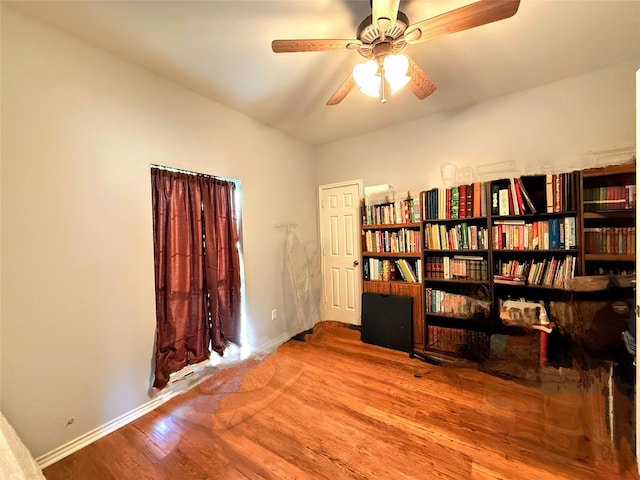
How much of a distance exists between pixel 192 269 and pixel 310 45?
1886 millimetres

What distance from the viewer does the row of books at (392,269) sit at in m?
2.91

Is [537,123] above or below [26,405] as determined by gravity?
above

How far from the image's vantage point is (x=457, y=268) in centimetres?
262

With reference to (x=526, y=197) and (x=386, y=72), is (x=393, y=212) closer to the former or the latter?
(x=526, y=197)

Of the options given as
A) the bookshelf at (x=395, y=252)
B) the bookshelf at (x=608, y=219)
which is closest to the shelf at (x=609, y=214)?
the bookshelf at (x=608, y=219)

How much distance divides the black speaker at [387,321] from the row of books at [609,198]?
169cm

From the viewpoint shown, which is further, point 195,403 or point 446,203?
point 446,203

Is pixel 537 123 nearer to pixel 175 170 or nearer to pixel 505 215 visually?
pixel 505 215

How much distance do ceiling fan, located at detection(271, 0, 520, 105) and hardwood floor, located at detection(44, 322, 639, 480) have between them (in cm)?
218

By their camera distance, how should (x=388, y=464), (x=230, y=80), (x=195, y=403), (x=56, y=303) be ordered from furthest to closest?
(x=230, y=80)
(x=195, y=403)
(x=56, y=303)
(x=388, y=464)

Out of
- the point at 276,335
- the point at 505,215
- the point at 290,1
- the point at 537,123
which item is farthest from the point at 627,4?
the point at 276,335

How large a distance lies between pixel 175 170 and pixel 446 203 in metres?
2.61

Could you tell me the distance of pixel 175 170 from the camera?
2.18 meters

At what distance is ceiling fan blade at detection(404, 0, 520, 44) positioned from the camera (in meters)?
1.06
